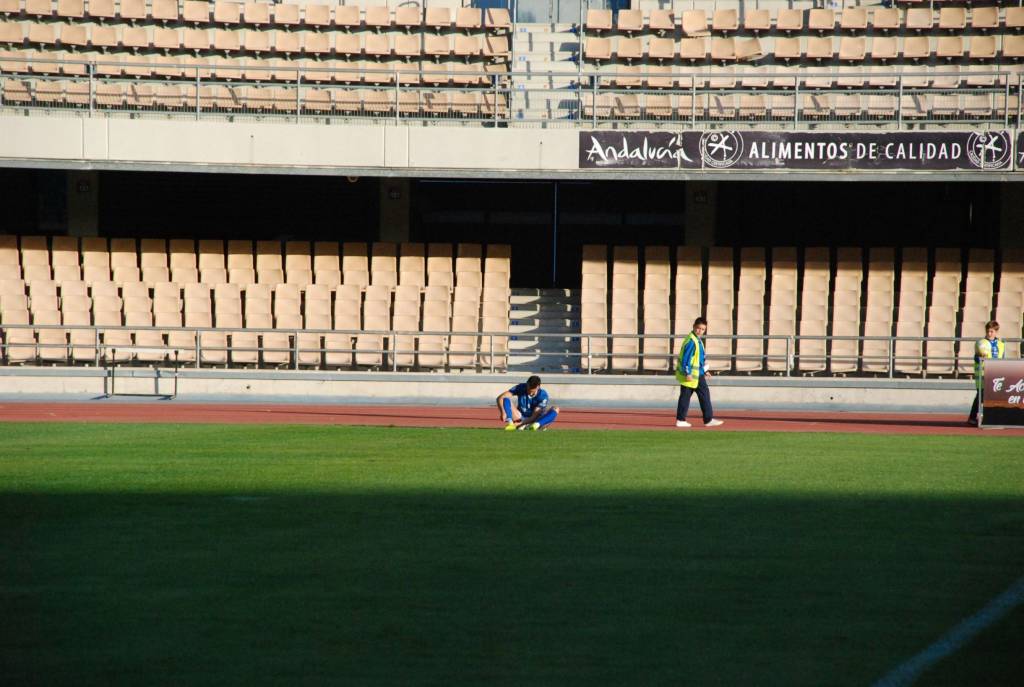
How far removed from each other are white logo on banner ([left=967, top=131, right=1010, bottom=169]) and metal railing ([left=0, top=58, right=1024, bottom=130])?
58cm

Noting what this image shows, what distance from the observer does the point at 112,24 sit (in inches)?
1136

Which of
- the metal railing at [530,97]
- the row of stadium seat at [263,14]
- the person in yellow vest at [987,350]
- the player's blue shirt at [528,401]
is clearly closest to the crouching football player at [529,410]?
the player's blue shirt at [528,401]

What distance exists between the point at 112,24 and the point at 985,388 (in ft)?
69.2

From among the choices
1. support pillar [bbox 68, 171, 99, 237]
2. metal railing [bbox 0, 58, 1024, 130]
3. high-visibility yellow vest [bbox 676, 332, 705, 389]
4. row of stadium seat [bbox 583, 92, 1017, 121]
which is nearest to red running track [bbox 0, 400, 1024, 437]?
high-visibility yellow vest [bbox 676, 332, 705, 389]

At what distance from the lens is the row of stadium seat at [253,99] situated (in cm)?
2595

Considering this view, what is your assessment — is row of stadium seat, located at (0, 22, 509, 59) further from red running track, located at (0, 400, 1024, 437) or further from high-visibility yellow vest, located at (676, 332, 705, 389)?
high-visibility yellow vest, located at (676, 332, 705, 389)

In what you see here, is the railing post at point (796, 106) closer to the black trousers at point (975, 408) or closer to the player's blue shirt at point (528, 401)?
the black trousers at point (975, 408)

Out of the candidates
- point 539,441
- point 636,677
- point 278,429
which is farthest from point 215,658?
point 278,429

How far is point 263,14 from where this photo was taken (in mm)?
28641

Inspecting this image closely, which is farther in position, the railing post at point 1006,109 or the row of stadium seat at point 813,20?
the row of stadium seat at point 813,20

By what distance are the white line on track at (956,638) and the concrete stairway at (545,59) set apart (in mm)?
22013

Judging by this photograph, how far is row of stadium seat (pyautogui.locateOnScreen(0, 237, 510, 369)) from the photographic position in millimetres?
25375

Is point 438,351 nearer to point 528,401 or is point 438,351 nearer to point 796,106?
point 528,401

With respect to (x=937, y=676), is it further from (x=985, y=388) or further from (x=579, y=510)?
(x=985, y=388)
